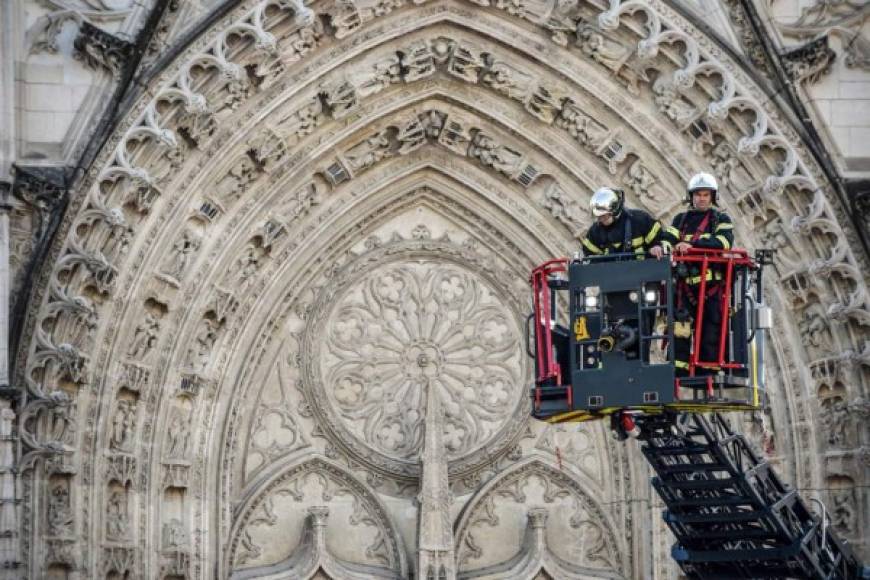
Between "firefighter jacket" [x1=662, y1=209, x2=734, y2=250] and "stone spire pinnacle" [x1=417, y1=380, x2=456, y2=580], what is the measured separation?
A: 218 inches

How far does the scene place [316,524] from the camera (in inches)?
879

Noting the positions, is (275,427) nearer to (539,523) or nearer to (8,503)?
(539,523)

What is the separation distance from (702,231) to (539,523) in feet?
19.7

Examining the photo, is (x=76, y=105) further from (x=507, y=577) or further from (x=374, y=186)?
(x=507, y=577)

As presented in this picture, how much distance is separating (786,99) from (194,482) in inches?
245

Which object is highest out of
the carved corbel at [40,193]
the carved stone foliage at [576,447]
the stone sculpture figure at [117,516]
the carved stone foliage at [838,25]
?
the carved stone foliage at [838,25]

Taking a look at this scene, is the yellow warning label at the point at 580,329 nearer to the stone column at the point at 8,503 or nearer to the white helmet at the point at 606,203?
the white helmet at the point at 606,203

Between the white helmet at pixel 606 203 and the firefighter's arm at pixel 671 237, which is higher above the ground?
the white helmet at pixel 606 203

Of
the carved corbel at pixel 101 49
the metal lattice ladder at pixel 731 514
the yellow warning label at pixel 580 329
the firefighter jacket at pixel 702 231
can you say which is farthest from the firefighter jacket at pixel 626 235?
the carved corbel at pixel 101 49

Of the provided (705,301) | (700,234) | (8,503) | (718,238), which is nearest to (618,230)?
(700,234)

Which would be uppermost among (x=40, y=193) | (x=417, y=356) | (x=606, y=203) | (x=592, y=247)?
(x=40, y=193)

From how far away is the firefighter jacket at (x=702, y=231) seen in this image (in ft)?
56.3

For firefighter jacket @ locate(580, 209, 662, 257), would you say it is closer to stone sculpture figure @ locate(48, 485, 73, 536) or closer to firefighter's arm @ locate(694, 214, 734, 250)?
firefighter's arm @ locate(694, 214, 734, 250)

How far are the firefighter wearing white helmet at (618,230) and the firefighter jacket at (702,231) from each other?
118 millimetres
